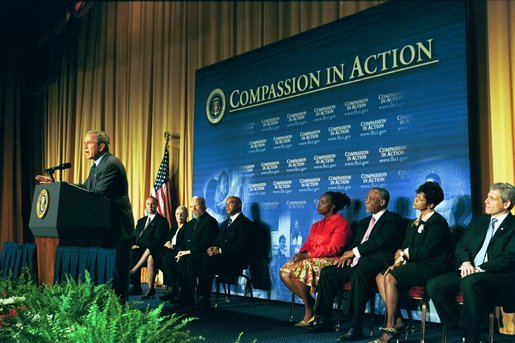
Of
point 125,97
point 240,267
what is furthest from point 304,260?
point 125,97

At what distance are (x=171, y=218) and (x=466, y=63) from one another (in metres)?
4.67

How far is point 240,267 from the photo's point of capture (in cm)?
626

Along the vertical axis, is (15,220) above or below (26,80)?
below

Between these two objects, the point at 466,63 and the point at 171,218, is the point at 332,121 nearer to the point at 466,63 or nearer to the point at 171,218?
the point at 466,63

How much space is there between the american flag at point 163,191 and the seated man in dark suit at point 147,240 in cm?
47

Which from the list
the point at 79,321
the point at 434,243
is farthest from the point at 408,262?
the point at 79,321

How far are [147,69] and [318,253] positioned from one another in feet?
16.9

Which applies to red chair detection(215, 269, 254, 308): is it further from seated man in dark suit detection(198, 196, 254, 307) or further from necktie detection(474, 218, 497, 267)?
necktie detection(474, 218, 497, 267)

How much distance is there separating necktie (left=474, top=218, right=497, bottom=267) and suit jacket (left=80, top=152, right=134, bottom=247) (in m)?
2.43

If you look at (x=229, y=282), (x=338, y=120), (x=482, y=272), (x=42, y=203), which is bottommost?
(x=229, y=282)

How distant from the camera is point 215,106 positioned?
7.62 metres

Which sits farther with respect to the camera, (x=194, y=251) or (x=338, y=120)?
(x=194, y=251)

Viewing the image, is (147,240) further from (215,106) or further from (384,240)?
(384,240)

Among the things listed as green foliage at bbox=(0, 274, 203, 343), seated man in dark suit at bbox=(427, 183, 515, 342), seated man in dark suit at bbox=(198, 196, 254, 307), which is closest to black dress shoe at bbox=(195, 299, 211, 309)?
seated man in dark suit at bbox=(198, 196, 254, 307)
